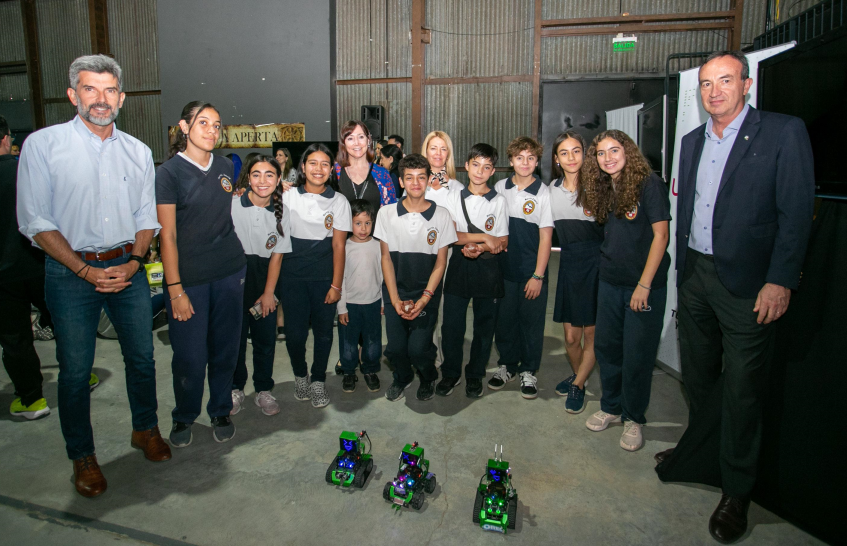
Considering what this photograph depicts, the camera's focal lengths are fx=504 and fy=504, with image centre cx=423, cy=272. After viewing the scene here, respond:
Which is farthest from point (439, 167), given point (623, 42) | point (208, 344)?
point (623, 42)

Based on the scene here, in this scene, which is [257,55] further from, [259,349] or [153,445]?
[153,445]

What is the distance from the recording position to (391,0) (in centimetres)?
860

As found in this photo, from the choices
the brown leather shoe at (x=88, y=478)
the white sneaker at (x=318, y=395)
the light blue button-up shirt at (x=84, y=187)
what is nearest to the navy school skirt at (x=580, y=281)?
the white sneaker at (x=318, y=395)

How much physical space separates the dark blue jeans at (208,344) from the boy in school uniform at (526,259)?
1590mm

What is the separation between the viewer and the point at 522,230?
10.1 ft

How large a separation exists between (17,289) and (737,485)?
3.77 metres

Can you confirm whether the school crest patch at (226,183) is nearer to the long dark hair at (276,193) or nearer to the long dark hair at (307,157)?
the long dark hair at (276,193)

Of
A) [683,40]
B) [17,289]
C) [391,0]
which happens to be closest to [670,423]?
[17,289]

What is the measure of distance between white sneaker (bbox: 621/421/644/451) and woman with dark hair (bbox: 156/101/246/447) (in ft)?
6.84

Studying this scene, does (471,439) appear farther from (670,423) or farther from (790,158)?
(790,158)

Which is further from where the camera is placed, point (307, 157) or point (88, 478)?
point (307, 157)

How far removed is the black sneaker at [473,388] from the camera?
320cm

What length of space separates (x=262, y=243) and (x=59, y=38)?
1075 centimetres

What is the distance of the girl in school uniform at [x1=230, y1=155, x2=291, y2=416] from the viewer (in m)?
2.83
